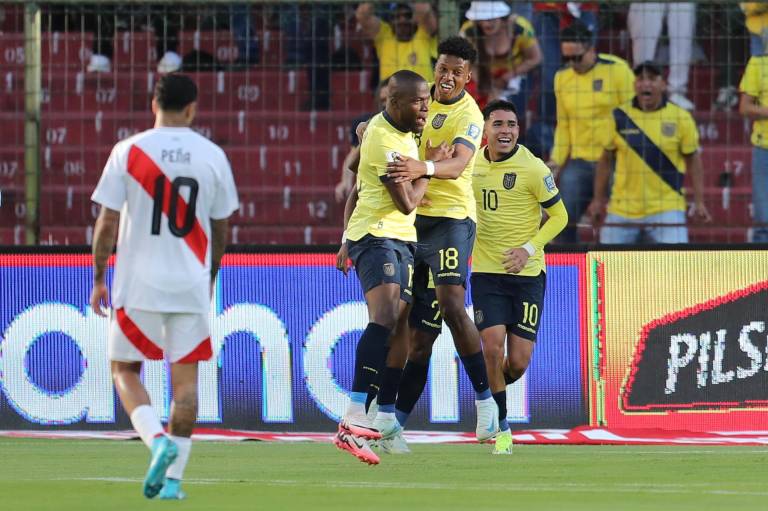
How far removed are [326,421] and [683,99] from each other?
15.6 feet

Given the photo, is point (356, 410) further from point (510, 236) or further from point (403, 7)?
point (403, 7)

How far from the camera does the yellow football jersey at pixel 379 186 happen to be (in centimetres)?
876

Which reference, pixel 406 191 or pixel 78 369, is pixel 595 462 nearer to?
pixel 406 191

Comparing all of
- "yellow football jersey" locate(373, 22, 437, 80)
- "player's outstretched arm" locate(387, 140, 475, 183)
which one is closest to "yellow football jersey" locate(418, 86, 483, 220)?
"player's outstretched arm" locate(387, 140, 475, 183)

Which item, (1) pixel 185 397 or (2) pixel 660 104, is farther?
(2) pixel 660 104

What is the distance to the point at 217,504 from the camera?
6250mm

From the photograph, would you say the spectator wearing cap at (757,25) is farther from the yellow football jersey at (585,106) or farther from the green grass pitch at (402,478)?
the green grass pitch at (402,478)

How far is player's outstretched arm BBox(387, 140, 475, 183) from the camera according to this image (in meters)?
8.63

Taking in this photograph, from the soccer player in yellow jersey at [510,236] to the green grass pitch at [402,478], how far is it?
0.70m

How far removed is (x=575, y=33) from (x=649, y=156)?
4.12ft

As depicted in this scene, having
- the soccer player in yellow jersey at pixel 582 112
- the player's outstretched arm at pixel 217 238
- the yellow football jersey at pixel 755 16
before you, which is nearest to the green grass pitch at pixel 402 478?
the player's outstretched arm at pixel 217 238

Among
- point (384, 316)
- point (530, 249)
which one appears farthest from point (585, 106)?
point (384, 316)

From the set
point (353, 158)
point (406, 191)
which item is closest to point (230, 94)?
point (353, 158)

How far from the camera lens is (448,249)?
31.1 feet
